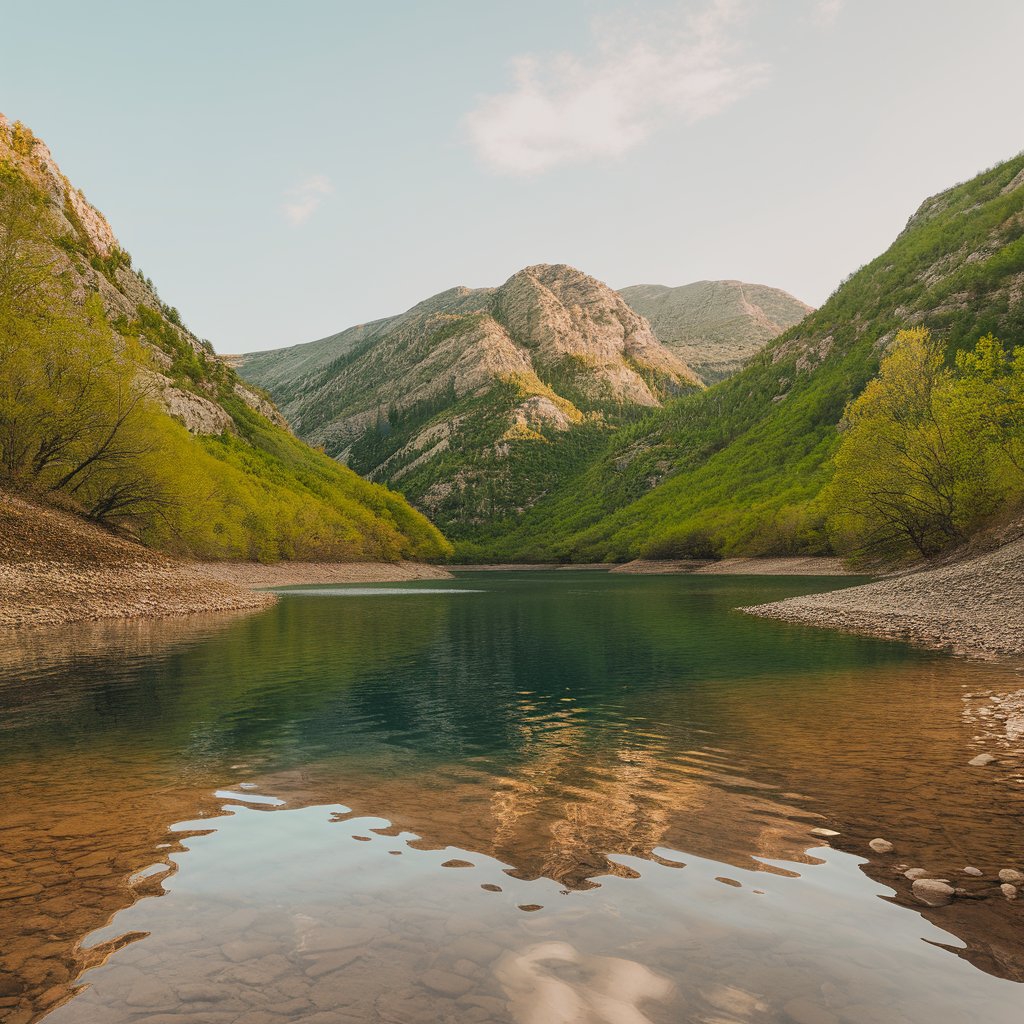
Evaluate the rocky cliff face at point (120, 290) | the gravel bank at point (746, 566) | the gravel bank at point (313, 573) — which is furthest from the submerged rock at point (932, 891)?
the rocky cliff face at point (120, 290)

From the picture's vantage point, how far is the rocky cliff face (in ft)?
396

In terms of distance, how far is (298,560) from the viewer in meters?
118

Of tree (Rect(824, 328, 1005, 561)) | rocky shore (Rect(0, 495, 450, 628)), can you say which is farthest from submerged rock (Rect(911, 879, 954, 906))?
tree (Rect(824, 328, 1005, 561))

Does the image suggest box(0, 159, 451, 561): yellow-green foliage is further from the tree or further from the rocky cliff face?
the rocky cliff face

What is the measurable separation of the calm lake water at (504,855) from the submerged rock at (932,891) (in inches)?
6.0

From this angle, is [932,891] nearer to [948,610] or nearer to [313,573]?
[948,610]

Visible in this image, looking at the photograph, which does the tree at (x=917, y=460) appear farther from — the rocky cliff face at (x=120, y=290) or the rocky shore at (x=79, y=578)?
the rocky cliff face at (x=120, y=290)

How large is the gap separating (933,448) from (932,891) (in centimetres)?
5828

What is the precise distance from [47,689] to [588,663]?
19047 mm

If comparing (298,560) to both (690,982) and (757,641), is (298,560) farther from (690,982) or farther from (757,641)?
(690,982)

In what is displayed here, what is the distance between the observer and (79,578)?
39.4 meters

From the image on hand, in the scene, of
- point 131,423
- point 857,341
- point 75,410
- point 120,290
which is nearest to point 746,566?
point 857,341

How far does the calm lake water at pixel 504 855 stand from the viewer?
17.0 feet

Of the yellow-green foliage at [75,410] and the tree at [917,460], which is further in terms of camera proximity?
the tree at [917,460]
